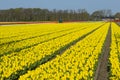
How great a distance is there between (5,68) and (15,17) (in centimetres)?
11118

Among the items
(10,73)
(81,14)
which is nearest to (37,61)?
(10,73)

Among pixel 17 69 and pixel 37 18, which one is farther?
pixel 37 18

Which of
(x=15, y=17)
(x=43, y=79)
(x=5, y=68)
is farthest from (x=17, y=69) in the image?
(x=15, y=17)

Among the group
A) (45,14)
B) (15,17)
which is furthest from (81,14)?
(15,17)

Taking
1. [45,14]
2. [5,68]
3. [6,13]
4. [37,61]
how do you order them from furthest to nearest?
[45,14] → [6,13] → [37,61] → [5,68]

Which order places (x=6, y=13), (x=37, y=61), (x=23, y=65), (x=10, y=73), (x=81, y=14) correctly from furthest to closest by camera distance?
1. (x=81, y=14)
2. (x=6, y=13)
3. (x=37, y=61)
4. (x=23, y=65)
5. (x=10, y=73)

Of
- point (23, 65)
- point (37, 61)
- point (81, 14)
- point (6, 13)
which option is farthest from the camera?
point (81, 14)

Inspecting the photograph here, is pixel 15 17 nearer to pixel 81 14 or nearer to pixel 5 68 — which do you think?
pixel 81 14

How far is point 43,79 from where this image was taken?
8688mm

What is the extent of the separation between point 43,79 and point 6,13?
4481 inches

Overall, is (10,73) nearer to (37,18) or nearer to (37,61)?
(37,61)

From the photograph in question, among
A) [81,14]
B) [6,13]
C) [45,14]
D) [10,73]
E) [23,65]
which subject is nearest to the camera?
[10,73]

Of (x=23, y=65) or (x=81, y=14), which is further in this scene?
(x=81, y=14)

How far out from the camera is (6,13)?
12019cm
